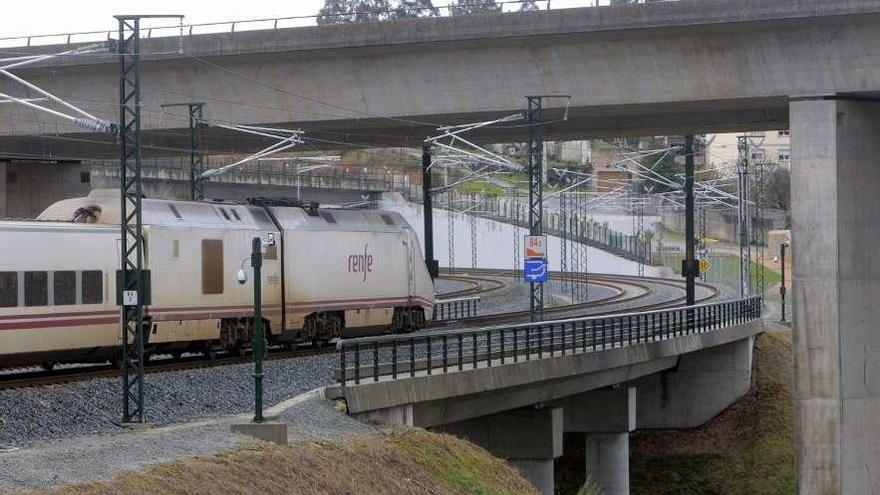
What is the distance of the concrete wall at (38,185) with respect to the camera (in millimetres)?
54656

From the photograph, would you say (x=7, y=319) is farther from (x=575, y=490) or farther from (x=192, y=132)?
(x=575, y=490)

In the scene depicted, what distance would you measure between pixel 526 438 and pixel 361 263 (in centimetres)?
595

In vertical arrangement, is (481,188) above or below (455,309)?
above

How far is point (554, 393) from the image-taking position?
119ft

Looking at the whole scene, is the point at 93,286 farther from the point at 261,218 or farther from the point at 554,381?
the point at 554,381

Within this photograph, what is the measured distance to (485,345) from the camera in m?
36.7

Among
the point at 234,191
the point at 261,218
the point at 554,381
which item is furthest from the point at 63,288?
the point at 234,191

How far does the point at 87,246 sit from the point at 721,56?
1609 cm

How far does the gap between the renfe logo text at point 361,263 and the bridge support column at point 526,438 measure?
15.4ft

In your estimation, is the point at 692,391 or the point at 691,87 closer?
the point at 691,87

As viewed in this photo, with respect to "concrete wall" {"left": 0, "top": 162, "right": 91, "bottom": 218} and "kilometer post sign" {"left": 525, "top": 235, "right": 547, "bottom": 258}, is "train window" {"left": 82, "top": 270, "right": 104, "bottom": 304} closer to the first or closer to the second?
"kilometer post sign" {"left": 525, "top": 235, "right": 547, "bottom": 258}

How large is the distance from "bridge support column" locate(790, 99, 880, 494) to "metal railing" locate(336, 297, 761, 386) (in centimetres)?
509

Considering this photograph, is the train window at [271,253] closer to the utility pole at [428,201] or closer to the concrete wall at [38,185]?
the utility pole at [428,201]

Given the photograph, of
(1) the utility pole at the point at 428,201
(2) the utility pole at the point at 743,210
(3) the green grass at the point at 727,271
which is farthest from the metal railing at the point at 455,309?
(3) the green grass at the point at 727,271
